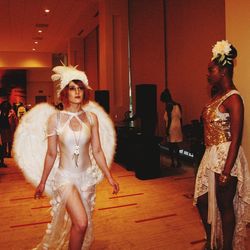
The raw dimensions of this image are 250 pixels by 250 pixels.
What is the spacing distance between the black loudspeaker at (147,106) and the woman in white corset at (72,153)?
12.2 feet

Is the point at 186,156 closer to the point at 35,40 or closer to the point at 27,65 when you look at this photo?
the point at 35,40

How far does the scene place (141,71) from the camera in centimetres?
1014

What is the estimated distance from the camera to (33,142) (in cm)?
294

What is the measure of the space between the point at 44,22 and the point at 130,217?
388 inches

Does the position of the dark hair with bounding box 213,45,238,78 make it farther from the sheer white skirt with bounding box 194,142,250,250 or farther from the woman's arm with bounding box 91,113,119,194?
the woman's arm with bounding box 91,113,119,194

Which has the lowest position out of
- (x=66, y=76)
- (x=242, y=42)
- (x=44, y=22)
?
Result: (x=66, y=76)

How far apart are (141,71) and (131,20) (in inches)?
63.4

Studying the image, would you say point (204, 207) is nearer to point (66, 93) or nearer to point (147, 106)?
point (66, 93)

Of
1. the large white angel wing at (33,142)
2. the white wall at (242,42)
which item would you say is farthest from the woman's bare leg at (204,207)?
the large white angel wing at (33,142)

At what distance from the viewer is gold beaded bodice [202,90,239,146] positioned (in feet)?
8.98

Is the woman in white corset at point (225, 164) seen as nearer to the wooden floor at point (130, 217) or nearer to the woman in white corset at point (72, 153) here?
the wooden floor at point (130, 217)

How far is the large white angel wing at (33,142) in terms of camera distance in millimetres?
2908

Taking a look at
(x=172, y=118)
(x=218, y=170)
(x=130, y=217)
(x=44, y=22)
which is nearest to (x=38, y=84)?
(x=44, y=22)

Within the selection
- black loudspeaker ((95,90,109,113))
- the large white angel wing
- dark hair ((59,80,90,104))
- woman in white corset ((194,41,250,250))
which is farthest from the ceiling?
woman in white corset ((194,41,250,250))
